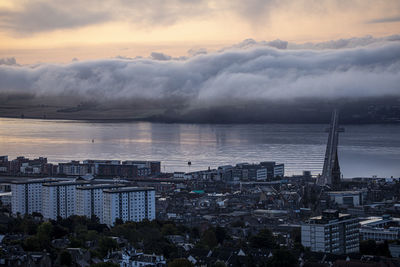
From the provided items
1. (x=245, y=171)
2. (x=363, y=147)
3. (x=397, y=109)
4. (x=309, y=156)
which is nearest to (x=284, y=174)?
(x=245, y=171)

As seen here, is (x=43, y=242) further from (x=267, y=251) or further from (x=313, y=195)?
(x=313, y=195)

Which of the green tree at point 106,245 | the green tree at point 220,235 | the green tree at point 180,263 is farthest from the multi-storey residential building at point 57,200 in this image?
the green tree at point 180,263

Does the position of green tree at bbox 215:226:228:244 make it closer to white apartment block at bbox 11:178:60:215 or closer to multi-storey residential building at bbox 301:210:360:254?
multi-storey residential building at bbox 301:210:360:254

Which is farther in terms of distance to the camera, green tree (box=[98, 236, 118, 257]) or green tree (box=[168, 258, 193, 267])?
green tree (box=[98, 236, 118, 257])

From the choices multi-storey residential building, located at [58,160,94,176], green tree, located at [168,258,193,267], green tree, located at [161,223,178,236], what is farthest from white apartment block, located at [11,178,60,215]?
multi-storey residential building, located at [58,160,94,176]

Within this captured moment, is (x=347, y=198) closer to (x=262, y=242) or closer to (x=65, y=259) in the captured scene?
(x=262, y=242)

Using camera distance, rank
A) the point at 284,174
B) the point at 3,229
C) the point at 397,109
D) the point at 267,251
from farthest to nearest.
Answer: the point at 397,109 → the point at 284,174 → the point at 3,229 → the point at 267,251

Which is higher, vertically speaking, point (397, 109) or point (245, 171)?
point (397, 109)
